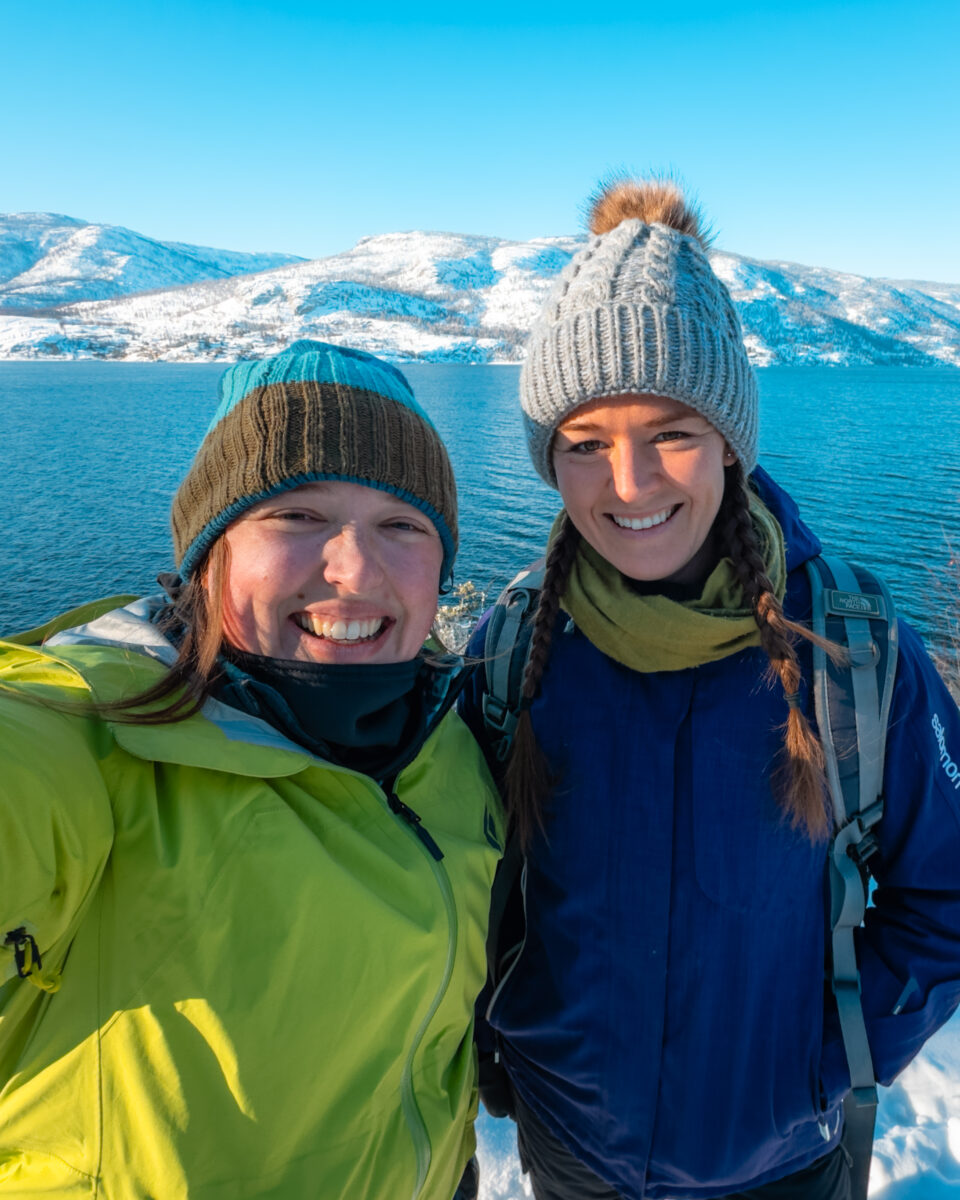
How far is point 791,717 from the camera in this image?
166 centimetres

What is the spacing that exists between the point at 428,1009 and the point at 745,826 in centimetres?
89

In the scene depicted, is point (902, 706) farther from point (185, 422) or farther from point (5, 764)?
point (185, 422)

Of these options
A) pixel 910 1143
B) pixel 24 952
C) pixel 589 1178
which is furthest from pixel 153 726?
pixel 910 1143

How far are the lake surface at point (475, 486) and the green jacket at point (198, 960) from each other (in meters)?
15.2

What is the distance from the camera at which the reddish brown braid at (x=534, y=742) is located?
181 centimetres

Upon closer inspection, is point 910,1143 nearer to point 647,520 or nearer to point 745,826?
point 745,826

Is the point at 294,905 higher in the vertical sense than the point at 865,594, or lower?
lower

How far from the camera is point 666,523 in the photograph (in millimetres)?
1786

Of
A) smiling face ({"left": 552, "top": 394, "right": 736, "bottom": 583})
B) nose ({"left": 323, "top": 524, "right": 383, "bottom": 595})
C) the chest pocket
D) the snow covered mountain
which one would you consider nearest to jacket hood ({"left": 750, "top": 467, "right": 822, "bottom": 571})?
smiling face ({"left": 552, "top": 394, "right": 736, "bottom": 583})

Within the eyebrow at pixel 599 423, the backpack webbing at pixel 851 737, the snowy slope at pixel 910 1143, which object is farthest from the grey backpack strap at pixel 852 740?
the snowy slope at pixel 910 1143

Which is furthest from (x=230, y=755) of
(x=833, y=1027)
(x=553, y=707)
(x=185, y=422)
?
(x=185, y=422)

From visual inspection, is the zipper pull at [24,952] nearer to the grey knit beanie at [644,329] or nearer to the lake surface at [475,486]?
the grey knit beanie at [644,329]

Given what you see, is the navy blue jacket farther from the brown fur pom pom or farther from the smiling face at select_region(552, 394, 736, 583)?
the brown fur pom pom

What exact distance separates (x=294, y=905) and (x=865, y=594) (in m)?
1.57
